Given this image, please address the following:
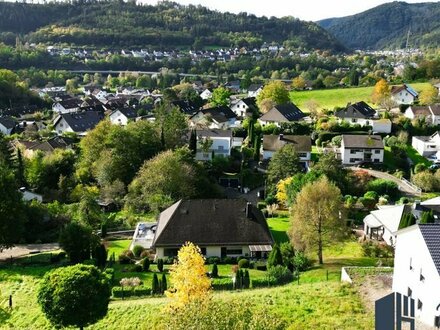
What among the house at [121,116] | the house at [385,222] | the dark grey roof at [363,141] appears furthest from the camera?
the house at [121,116]

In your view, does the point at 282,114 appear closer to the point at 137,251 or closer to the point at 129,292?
the point at 137,251

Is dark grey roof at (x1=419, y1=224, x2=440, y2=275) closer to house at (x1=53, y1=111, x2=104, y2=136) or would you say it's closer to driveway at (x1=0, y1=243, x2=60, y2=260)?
driveway at (x1=0, y1=243, x2=60, y2=260)

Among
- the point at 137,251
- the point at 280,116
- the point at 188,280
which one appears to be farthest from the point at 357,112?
the point at 188,280

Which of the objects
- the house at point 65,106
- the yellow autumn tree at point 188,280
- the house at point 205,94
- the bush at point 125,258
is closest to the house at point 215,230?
the bush at point 125,258

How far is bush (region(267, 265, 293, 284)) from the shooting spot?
29.6 meters

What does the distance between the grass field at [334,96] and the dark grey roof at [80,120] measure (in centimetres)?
3439

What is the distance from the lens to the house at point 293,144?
58.2 meters

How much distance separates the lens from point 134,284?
30031mm

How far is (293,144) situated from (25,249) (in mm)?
31264

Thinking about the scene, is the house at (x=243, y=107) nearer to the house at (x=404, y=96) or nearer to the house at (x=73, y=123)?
the house at (x=404, y=96)

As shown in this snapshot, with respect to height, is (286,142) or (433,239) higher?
(433,239)

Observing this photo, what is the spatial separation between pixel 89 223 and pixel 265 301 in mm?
20737

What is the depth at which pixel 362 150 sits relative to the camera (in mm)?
58000

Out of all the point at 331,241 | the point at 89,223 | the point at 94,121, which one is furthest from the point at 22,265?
the point at 94,121
